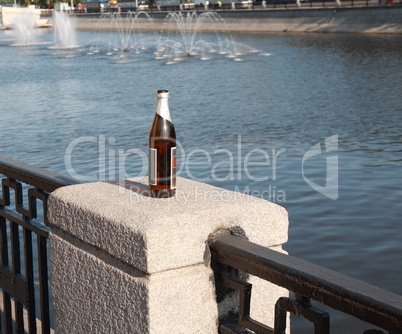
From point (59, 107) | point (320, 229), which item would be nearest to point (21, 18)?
point (59, 107)

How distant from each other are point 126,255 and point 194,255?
0.24 m

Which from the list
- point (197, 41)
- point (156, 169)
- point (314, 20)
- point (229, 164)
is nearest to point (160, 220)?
point (156, 169)

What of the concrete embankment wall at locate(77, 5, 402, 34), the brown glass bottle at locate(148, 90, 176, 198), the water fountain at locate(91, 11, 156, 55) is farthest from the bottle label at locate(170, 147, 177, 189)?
the water fountain at locate(91, 11, 156, 55)

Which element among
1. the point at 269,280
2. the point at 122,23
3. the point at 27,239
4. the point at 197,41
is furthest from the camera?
the point at 122,23

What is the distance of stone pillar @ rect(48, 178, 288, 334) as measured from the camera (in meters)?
2.45

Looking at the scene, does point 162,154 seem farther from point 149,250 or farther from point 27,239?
point 27,239

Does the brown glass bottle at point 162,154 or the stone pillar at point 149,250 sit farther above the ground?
the brown glass bottle at point 162,154

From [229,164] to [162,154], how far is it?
9407 millimetres

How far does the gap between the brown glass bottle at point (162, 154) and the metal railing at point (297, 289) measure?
18.2 inches

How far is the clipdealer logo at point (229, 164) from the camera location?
10742mm

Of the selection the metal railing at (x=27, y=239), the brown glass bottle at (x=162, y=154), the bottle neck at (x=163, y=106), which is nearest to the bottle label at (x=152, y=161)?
the brown glass bottle at (x=162, y=154)

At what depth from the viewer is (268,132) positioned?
15.4m

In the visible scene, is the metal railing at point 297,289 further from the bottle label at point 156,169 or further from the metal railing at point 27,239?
the metal railing at point 27,239

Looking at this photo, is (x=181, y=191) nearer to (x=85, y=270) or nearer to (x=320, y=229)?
(x=85, y=270)
